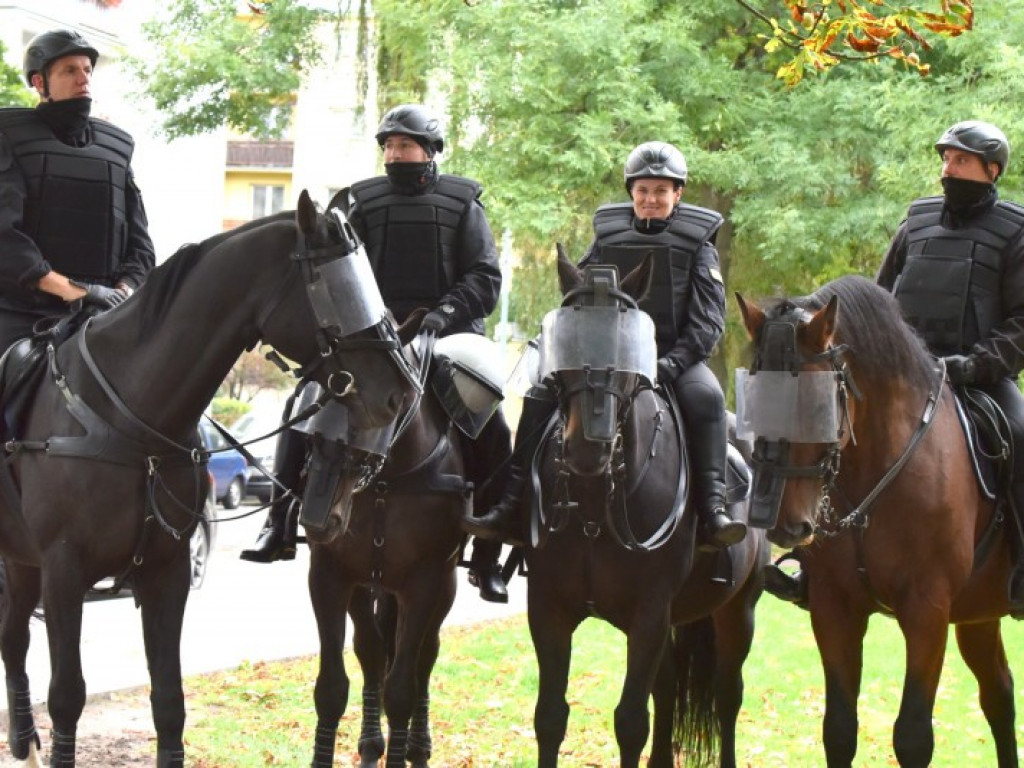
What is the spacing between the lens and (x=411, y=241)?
8.74m

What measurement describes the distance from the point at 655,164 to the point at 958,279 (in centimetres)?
171

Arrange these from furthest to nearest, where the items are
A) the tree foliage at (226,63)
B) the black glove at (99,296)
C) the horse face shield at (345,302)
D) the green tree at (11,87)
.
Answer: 1. the tree foliage at (226,63)
2. the green tree at (11,87)
3. the black glove at (99,296)
4. the horse face shield at (345,302)

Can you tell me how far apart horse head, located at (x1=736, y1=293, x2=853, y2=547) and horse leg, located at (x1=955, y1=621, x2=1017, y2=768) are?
212 centimetres

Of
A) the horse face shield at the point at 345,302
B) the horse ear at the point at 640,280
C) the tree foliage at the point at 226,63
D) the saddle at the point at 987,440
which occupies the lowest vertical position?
the saddle at the point at 987,440

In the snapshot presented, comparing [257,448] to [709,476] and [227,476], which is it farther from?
[709,476]

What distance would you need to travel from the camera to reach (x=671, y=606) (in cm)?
827

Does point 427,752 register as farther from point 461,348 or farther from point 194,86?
point 194,86

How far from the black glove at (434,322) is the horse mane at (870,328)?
1.90 m

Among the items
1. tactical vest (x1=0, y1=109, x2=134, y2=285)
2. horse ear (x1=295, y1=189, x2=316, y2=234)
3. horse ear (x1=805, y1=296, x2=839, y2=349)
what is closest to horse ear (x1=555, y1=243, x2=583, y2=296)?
horse ear (x1=805, y1=296, x2=839, y2=349)

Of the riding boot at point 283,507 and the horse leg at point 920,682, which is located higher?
the riding boot at point 283,507

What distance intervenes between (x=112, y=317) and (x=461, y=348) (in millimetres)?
1895

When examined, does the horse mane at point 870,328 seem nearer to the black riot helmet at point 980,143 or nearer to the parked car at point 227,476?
the black riot helmet at point 980,143

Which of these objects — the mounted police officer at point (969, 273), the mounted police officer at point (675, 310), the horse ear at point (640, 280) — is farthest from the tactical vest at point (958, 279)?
the horse ear at point (640, 280)

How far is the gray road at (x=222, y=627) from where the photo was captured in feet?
39.3
